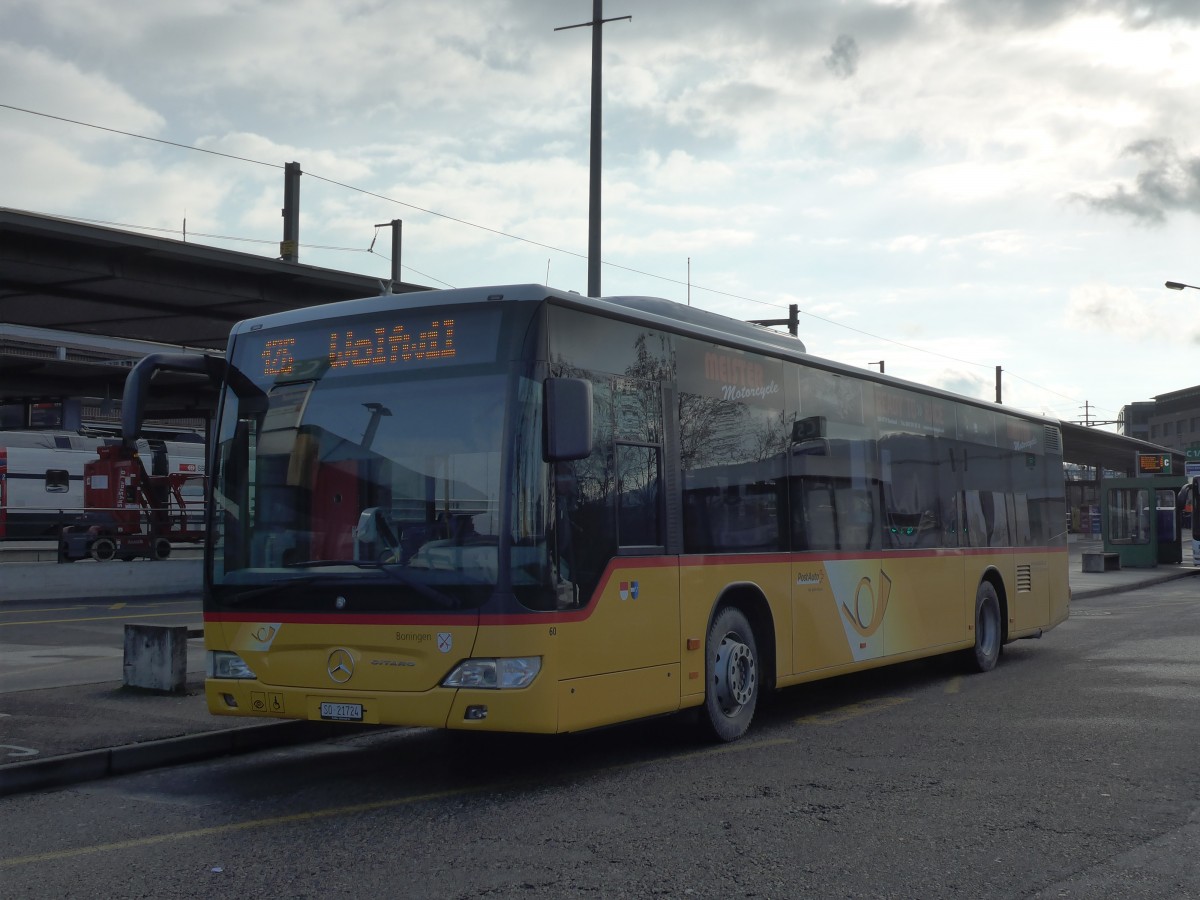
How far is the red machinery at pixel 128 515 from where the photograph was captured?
1250 inches

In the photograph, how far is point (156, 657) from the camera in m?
11.1

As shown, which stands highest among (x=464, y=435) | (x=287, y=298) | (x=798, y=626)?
(x=287, y=298)

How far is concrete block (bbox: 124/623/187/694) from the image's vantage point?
10938 millimetres

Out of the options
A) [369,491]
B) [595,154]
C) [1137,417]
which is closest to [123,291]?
[595,154]

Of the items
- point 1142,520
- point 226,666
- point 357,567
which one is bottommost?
point 226,666

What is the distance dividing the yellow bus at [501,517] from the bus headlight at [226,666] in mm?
14

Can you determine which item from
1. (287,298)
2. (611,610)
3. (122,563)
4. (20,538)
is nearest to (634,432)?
(611,610)

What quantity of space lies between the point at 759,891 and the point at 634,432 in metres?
3.72

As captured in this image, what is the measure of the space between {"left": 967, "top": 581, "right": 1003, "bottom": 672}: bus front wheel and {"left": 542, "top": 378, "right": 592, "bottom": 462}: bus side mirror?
26.6 feet

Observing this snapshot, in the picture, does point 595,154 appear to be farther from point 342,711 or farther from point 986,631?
point 342,711

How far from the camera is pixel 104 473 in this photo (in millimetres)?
38500

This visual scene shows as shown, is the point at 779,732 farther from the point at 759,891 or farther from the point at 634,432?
the point at 759,891

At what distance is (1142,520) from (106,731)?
122 ft

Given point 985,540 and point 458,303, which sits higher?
point 458,303
